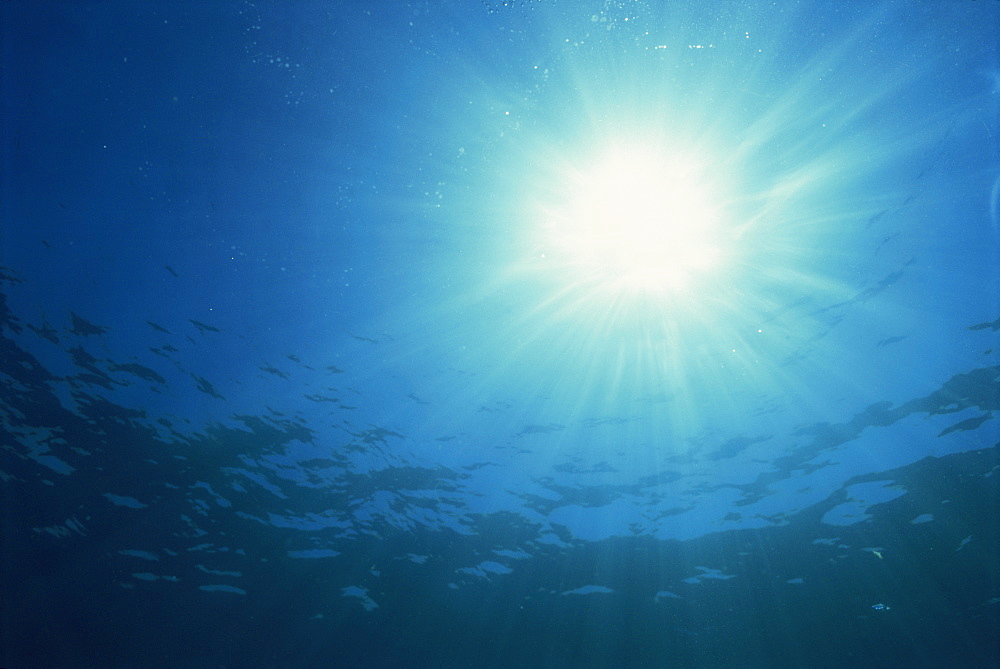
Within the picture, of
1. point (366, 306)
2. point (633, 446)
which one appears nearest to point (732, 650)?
point (633, 446)

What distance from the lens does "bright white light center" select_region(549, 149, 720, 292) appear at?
7578mm

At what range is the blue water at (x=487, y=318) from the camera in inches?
269

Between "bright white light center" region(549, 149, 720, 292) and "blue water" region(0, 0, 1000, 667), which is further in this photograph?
"bright white light center" region(549, 149, 720, 292)

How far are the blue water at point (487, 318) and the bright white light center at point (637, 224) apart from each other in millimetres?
60

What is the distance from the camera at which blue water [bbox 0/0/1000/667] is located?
6.82 metres

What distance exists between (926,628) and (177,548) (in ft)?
88.3

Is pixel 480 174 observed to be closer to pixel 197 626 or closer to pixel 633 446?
pixel 633 446

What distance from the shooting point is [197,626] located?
16734mm

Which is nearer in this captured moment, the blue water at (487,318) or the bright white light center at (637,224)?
the blue water at (487,318)

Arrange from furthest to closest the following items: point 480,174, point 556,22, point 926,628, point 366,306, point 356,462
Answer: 1. point 926,628
2. point 356,462
3. point 366,306
4. point 480,174
5. point 556,22

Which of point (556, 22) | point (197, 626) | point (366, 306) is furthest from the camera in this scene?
point (197, 626)

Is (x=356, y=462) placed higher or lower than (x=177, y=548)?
higher

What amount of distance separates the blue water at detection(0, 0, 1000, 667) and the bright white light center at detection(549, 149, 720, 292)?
0.06 meters

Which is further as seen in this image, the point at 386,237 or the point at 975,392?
the point at 975,392
